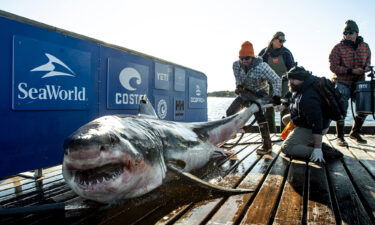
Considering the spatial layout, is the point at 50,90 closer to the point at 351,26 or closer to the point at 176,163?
the point at 176,163

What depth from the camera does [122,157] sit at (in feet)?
6.59

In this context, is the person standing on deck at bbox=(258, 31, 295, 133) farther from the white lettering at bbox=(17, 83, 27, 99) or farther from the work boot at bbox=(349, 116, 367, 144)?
the white lettering at bbox=(17, 83, 27, 99)

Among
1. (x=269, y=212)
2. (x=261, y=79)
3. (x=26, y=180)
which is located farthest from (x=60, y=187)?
(x=261, y=79)

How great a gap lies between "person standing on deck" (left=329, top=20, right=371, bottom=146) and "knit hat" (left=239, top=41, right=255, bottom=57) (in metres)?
2.28

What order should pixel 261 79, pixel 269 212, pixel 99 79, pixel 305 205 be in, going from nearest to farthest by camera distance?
pixel 269 212 → pixel 305 205 → pixel 99 79 → pixel 261 79

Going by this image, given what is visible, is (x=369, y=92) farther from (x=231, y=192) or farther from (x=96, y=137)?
(x=96, y=137)

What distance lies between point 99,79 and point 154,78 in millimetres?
1768

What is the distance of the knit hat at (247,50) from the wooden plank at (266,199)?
2.47 m

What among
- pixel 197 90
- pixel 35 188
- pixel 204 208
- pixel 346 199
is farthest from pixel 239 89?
pixel 35 188

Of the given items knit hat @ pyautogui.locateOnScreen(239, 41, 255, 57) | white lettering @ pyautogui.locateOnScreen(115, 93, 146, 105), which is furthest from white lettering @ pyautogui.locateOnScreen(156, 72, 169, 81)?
knit hat @ pyautogui.locateOnScreen(239, 41, 255, 57)

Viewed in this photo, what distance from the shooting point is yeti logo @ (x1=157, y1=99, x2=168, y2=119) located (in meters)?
6.42

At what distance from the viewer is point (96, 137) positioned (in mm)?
1889

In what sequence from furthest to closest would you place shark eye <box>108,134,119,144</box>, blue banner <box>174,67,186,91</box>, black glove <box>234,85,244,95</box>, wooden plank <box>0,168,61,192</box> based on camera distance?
blue banner <box>174,67,186,91</box>
black glove <box>234,85,244,95</box>
wooden plank <box>0,168,61,192</box>
shark eye <box>108,134,119,144</box>

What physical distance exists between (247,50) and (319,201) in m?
3.49
